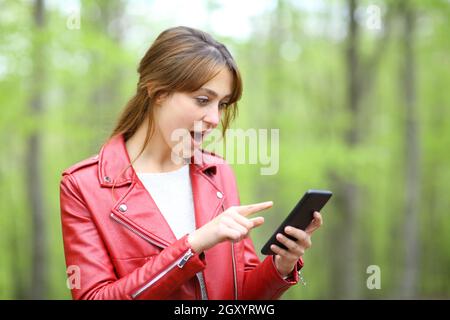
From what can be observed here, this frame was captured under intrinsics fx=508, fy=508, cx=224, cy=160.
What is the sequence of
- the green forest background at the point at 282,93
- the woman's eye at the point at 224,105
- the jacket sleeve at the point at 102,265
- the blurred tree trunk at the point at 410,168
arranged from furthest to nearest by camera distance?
1. the blurred tree trunk at the point at 410,168
2. the green forest background at the point at 282,93
3. the woman's eye at the point at 224,105
4. the jacket sleeve at the point at 102,265

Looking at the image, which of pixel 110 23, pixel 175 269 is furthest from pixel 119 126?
pixel 110 23

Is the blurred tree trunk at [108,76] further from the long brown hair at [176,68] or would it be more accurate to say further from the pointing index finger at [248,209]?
the pointing index finger at [248,209]

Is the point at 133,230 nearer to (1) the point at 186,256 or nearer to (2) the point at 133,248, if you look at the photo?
(2) the point at 133,248

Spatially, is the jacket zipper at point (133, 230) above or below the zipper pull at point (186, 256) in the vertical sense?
above

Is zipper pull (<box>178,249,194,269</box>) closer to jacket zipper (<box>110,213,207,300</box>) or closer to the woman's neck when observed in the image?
jacket zipper (<box>110,213,207,300</box>)

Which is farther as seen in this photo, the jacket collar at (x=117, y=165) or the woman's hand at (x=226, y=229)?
the jacket collar at (x=117, y=165)

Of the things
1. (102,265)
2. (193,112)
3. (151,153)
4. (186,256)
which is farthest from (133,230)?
(193,112)

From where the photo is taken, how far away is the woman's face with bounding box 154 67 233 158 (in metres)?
2.02

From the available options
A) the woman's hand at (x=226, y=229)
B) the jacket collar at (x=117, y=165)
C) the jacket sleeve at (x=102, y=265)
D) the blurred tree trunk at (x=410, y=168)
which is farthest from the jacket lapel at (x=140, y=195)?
the blurred tree trunk at (x=410, y=168)

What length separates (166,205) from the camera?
2102mm

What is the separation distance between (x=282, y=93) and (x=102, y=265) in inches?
326

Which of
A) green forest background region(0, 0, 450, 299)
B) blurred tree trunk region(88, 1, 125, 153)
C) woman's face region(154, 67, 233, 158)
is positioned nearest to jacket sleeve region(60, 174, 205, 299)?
woman's face region(154, 67, 233, 158)

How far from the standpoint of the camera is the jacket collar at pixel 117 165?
203cm

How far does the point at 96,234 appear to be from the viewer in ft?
6.36
